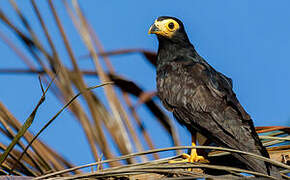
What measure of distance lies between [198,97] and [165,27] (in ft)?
3.80

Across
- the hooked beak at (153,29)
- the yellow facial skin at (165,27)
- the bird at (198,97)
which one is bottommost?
the bird at (198,97)

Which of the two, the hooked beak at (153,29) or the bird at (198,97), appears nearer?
the bird at (198,97)

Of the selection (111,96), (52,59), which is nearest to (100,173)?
(52,59)

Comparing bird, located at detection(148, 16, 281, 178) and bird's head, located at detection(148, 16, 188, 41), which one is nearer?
bird, located at detection(148, 16, 281, 178)

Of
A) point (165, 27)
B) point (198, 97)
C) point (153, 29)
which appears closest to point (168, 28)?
point (165, 27)

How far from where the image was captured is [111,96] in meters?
4.04

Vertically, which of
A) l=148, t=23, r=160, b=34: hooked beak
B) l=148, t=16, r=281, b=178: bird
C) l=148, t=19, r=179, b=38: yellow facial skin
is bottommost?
l=148, t=16, r=281, b=178: bird

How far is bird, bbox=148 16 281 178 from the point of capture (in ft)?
11.0

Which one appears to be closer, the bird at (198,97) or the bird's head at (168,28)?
the bird at (198,97)

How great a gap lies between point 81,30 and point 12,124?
1431 mm

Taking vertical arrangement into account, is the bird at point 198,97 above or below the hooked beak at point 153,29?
below

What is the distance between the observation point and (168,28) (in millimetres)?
4754

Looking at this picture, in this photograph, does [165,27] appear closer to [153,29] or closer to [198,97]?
[153,29]

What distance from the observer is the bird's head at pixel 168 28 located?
15.4 feet
